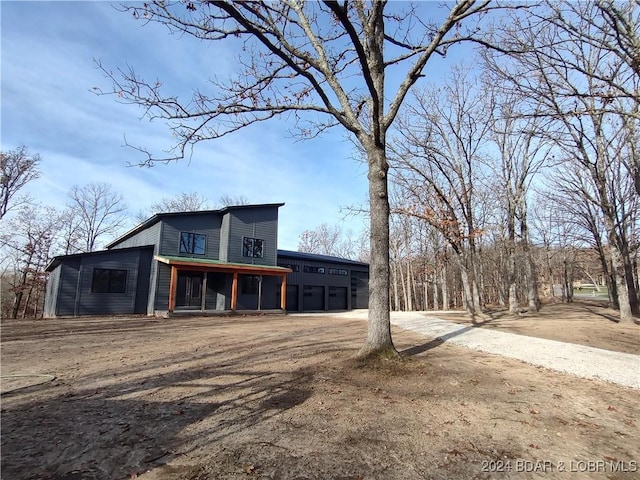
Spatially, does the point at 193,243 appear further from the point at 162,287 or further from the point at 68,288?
the point at 68,288

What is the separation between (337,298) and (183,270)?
14.0m

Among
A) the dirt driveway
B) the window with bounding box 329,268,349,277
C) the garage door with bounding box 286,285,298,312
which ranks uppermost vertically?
the window with bounding box 329,268,349,277

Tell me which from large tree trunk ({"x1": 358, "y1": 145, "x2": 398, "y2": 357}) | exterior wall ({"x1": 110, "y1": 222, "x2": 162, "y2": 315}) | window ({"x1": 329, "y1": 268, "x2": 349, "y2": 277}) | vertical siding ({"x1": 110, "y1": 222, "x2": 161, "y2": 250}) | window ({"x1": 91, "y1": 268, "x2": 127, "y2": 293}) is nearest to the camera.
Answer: large tree trunk ({"x1": 358, "y1": 145, "x2": 398, "y2": 357})

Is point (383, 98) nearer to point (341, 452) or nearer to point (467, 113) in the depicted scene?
point (341, 452)

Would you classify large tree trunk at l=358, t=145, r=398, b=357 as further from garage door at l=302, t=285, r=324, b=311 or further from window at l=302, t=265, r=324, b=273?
garage door at l=302, t=285, r=324, b=311

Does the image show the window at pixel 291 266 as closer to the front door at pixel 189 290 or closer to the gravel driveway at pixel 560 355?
the front door at pixel 189 290

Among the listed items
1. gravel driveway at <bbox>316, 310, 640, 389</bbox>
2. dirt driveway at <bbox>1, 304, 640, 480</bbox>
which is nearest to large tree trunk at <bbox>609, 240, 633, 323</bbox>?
gravel driveway at <bbox>316, 310, 640, 389</bbox>

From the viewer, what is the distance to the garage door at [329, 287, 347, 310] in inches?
1146

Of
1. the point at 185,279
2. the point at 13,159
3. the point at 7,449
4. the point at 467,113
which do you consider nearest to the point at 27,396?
the point at 7,449

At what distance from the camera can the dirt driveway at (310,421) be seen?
275 centimetres

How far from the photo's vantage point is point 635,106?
460 inches

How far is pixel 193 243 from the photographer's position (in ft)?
68.8

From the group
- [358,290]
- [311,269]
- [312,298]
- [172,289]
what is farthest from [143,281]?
[358,290]

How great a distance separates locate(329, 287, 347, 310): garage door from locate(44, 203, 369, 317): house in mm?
3567
